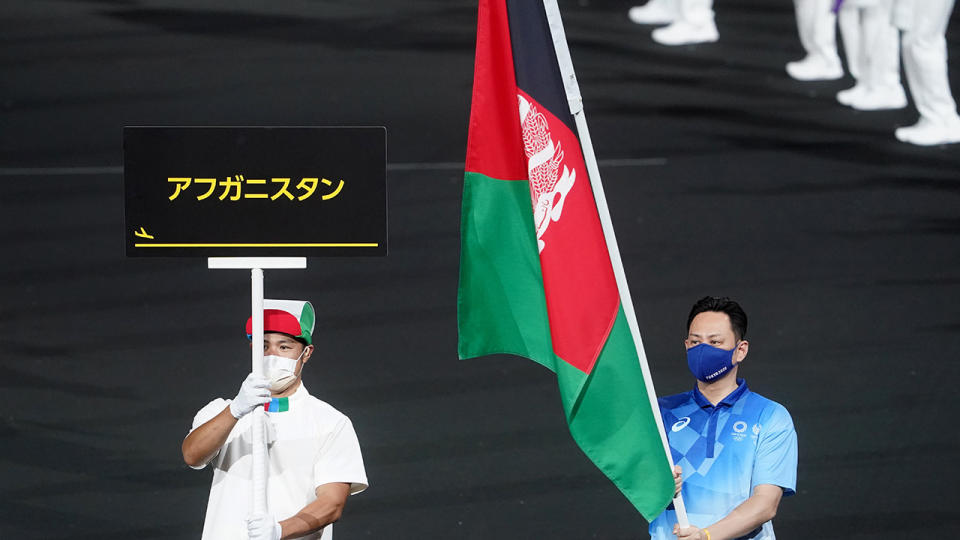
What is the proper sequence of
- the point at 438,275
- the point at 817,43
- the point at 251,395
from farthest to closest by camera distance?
the point at 817,43
the point at 438,275
the point at 251,395

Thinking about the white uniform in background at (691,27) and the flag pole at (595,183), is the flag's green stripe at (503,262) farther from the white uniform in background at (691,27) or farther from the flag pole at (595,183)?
the white uniform in background at (691,27)

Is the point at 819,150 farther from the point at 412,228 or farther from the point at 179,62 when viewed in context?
the point at 179,62

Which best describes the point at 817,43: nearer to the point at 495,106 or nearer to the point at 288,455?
the point at 495,106

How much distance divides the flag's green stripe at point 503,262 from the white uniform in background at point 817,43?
151 inches

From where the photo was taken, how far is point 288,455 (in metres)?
3.43

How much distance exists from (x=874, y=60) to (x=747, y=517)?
399 centimetres

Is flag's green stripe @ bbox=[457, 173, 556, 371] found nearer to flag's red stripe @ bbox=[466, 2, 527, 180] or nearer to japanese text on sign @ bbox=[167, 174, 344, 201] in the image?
flag's red stripe @ bbox=[466, 2, 527, 180]

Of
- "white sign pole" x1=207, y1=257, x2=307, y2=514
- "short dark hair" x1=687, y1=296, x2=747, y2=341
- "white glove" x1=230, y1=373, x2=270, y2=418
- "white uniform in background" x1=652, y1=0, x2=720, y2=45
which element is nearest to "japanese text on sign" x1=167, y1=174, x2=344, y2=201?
"white sign pole" x1=207, y1=257, x2=307, y2=514

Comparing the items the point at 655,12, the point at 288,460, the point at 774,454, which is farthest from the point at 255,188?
the point at 655,12

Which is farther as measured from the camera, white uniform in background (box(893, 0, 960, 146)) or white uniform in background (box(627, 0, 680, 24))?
white uniform in background (box(627, 0, 680, 24))

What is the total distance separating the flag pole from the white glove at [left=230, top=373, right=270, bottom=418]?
816mm

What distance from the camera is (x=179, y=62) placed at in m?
6.77

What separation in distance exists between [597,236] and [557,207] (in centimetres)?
11

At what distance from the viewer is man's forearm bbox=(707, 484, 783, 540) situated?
131 inches
